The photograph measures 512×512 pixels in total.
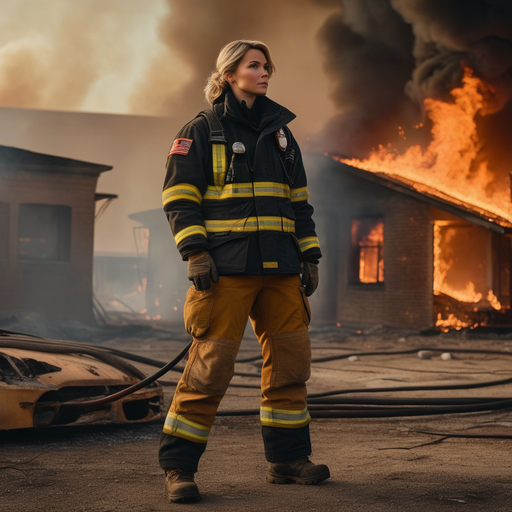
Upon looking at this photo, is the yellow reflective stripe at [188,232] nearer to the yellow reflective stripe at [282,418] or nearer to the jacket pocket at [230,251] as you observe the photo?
the jacket pocket at [230,251]

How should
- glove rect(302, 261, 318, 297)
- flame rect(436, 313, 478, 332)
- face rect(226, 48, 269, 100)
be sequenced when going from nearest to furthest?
1. face rect(226, 48, 269, 100)
2. glove rect(302, 261, 318, 297)
3. flame rect(436, 313, 478, 332)

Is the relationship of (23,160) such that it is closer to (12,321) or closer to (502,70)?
(12,321)

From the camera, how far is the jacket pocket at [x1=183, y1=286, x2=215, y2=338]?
9.73ft

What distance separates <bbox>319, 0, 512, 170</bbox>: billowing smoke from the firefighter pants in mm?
22040

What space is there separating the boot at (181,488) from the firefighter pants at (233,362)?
40 mm

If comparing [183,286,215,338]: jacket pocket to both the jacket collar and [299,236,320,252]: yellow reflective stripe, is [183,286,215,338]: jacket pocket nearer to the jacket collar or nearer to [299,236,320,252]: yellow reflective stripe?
[299,236,320,252]: yellow reflective stripe

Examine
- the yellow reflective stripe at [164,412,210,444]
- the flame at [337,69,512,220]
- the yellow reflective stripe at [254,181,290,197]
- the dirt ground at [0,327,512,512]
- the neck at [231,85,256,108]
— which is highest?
the flame at [337,69,512,220]

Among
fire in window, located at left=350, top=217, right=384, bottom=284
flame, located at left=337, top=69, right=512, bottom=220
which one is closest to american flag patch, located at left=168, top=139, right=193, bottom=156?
fire in window, located at left=350, top=217, right=384, bottom=284

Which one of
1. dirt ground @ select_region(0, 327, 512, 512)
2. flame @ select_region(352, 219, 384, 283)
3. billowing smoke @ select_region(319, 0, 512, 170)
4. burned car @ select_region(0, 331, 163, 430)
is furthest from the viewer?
billowing smoke @ select_region(319, 0, 512, 170)

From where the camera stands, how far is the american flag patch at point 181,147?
10.1 feet

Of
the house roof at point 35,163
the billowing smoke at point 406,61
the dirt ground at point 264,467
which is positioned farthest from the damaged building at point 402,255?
the dirt ground at point 264,467

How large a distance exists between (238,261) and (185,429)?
29.9 inches

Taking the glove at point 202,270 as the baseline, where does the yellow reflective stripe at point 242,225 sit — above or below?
above

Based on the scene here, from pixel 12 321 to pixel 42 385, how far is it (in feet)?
37.1
